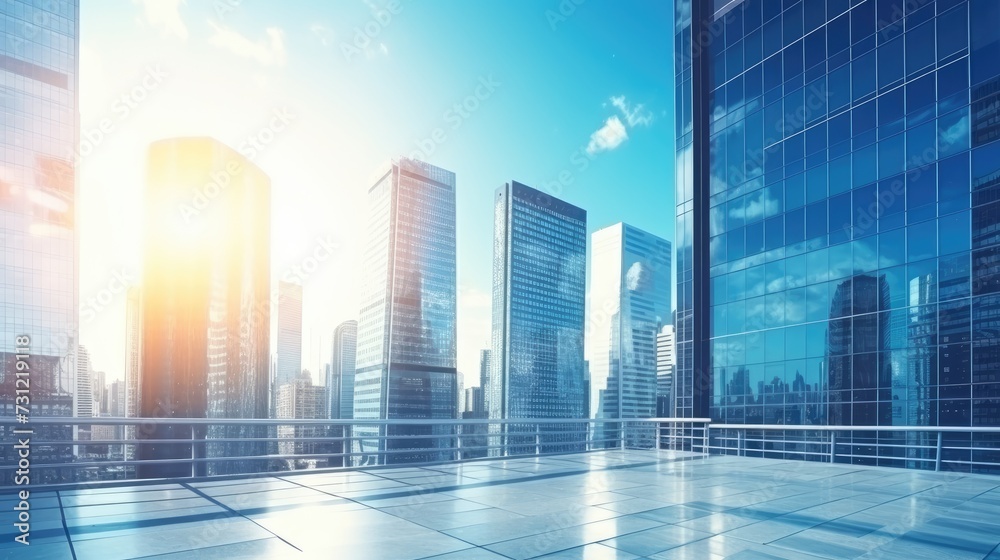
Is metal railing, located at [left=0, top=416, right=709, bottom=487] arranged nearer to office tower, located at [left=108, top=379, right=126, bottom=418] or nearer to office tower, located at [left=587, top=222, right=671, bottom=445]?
office tower, located at [left=108, top=379, right=126, bottom=418]

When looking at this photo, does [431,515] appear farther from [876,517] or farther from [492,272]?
[492,272]

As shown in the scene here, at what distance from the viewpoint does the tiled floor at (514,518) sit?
5.40 metres

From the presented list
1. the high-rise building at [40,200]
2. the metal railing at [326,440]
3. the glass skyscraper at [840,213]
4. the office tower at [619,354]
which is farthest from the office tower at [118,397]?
the office tower at [619,354]

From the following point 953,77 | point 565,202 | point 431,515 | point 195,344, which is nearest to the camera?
point 431,515

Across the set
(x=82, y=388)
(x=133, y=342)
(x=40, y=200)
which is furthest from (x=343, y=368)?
(x=40, y=200)

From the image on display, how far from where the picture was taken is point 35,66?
77.4m

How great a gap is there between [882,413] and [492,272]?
158 m

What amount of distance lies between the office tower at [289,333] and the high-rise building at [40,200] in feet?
231

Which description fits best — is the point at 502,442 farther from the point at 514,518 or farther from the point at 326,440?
the point at 514,518

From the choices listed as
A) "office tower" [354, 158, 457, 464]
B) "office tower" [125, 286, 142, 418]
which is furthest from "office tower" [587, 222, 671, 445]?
"office tower" [125, 286, 142, 418]

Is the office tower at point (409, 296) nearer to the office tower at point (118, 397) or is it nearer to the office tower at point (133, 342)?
the office tower at point (133, 342)

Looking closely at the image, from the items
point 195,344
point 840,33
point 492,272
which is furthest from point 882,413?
point 492,272

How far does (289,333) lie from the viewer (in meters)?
170

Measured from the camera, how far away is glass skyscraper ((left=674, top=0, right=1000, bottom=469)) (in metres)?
18.9
